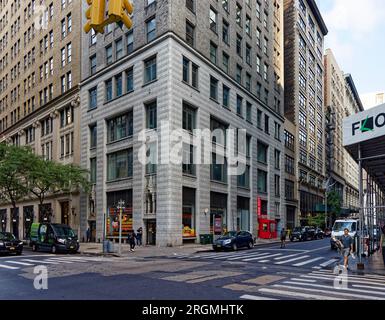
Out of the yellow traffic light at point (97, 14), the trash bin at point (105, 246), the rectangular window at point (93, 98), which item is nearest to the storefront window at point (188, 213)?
the trash bin at point (105, 246)

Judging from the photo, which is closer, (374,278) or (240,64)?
(374,278)

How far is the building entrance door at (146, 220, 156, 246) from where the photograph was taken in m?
37.9

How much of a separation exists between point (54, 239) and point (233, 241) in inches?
518

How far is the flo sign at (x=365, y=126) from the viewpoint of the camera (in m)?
18.4

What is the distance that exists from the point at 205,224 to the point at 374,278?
25593 millimetres

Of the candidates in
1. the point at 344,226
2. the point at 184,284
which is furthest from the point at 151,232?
the point at 184,284

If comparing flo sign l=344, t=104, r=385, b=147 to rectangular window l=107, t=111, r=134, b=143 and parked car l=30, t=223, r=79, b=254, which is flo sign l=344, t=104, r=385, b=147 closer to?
parked car l=30, t=223, r=79, b=254

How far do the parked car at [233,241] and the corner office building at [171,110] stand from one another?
17.9 feet

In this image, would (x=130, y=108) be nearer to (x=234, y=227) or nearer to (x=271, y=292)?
(x=234, y=227)

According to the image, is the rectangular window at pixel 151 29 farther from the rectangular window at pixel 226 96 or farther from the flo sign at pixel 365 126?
the flo sign at pixel 365 126

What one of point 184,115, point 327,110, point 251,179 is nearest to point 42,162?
point 184,115

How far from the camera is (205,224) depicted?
41.1 m

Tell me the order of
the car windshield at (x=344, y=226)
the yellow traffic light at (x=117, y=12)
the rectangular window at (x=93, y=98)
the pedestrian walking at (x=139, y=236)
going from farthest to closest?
the rectangular window at (x=93, y=98) → the pedestrian walking at (x=139, y=236) → the car windshield at (x=344, y=226) → the yellow traffic light at (x=117, y=12)

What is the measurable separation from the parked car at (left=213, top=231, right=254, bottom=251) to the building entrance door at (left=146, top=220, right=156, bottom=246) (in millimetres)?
7777
